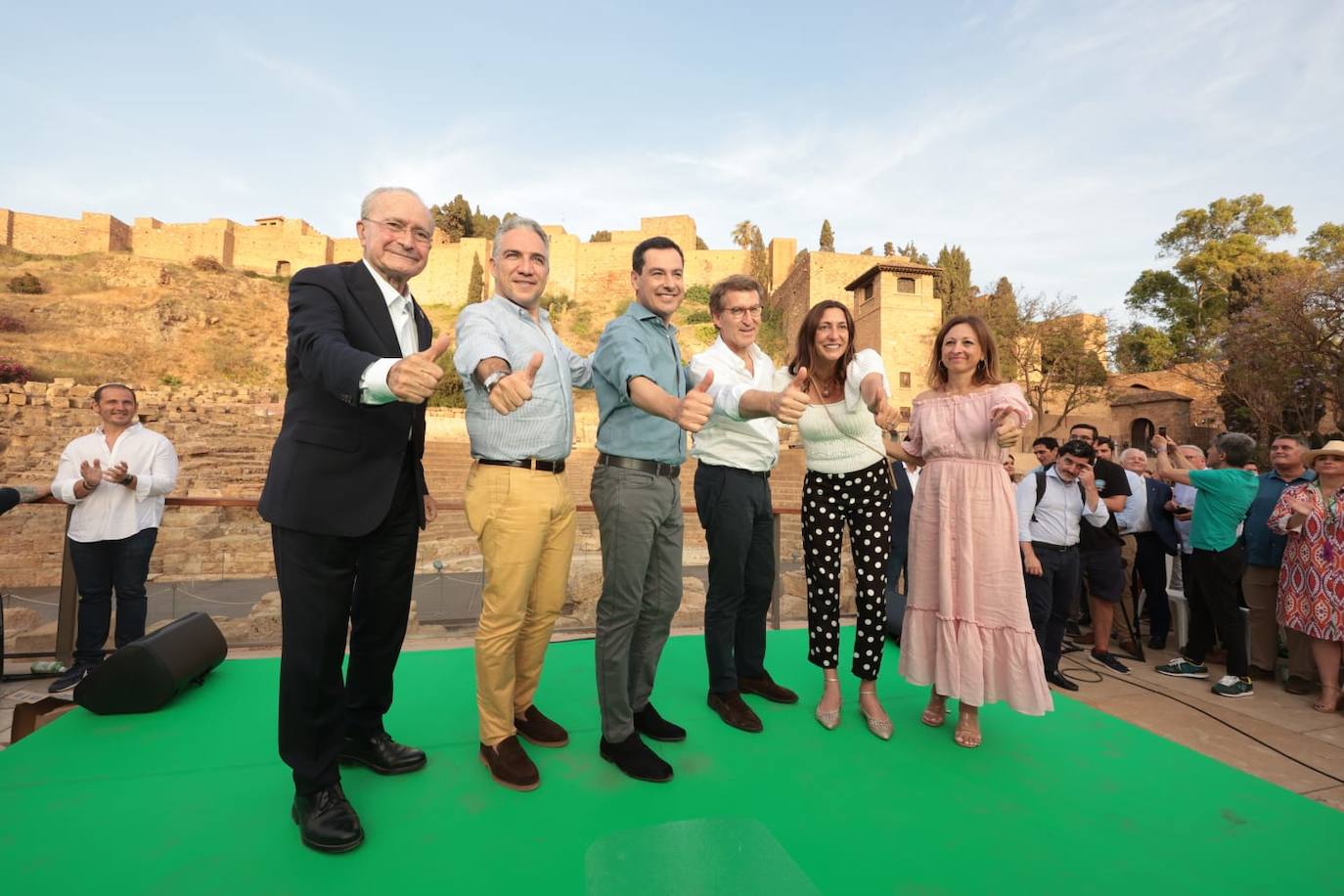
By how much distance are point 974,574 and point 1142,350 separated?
42.5 metres

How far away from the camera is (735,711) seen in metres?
2.73

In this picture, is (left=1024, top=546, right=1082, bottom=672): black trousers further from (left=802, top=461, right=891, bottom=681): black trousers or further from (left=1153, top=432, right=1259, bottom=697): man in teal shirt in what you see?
(left=802, top=461, right=891, bottom=681): black trousers

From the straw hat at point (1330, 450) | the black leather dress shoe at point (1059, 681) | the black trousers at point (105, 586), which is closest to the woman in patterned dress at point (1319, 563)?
the straw hat at point (1330, 450)

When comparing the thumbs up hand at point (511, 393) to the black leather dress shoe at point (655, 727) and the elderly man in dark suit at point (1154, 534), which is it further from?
the elderly man in dark suit at point (1154, 534)

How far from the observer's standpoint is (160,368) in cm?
3133

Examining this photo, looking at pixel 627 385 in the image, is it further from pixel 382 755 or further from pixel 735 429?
pixel 382 755

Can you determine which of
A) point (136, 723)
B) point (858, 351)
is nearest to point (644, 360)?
point (858, 351)

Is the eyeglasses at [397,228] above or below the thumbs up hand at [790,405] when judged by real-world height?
above

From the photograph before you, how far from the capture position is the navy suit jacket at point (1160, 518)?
215 inches

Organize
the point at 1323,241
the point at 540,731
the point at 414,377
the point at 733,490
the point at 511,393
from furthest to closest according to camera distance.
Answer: the point at 1323,241
the point at 733,490
the point at 540,731
the point at 511,393
the point at 414,377

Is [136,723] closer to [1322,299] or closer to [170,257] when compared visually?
[1322,299]

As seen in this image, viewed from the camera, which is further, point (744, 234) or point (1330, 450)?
point (744, 234)

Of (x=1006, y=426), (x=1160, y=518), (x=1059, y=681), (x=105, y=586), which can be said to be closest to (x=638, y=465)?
(x=1006, y=426)

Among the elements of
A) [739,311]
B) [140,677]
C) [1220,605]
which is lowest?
[140,677]
